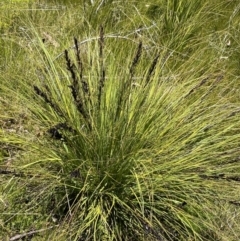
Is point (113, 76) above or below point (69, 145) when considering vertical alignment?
above

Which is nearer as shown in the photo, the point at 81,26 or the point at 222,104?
the point at 222,104

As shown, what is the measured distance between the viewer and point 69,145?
88.7 inches

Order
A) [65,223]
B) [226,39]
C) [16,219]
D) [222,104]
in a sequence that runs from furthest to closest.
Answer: [226,39] → [222,104] → [16,219] → [65,223]

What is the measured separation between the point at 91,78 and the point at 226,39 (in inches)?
53.5

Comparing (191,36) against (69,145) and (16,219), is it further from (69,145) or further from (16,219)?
(16,219)

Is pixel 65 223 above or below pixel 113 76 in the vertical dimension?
below

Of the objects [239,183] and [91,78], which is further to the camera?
[91,78]

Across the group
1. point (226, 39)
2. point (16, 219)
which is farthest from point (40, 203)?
point (226, 39)

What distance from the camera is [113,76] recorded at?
250cm

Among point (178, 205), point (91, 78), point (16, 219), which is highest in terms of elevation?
point (91, 78)

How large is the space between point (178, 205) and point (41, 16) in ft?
6.38

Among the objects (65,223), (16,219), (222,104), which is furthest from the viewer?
(222,104)

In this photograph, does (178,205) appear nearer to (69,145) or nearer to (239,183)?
(239,183)

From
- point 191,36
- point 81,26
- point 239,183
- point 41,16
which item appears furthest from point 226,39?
point 239,183
